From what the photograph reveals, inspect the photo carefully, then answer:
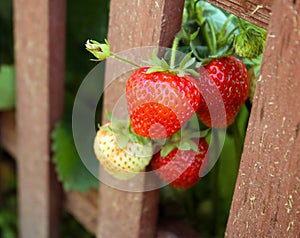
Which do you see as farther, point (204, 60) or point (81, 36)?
point (81, 36)

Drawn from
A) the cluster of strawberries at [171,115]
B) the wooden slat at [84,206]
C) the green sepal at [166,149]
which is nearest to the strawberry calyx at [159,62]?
the cluster of strawberries at [171,115]

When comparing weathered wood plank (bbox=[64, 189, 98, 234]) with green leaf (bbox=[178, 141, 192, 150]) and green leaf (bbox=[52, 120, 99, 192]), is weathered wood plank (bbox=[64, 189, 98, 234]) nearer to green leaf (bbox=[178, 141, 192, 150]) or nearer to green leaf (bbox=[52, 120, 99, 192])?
green leaf (bbox=[52, 120, 99, 192])

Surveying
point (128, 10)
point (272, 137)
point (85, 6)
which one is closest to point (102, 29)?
point (85, 6)

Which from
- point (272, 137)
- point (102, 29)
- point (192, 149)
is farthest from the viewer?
point (102, 29)

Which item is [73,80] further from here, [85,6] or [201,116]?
[201,116]

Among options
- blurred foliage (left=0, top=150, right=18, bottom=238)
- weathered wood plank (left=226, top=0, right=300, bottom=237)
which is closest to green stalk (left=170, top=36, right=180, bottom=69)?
weathered wood plank (left=226, top=0, right=300, bottom=237)

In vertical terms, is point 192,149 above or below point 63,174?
above

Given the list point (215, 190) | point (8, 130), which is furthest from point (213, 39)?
point (8, 130)
